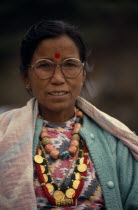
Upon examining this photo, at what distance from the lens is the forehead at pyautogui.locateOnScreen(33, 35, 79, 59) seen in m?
2.31

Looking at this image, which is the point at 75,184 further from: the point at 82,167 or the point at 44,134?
the point at 44,134

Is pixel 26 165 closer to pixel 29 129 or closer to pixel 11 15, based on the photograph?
pixel 29 129

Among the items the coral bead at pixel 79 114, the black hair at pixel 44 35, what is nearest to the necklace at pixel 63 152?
the coral bead at pixel 79 114

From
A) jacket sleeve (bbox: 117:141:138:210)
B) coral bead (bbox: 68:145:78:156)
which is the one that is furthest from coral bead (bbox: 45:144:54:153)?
jacket sleeve (bbox: 117:141:138:210)

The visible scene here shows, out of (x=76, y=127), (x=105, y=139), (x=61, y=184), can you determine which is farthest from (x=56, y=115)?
(x=61, y=184)

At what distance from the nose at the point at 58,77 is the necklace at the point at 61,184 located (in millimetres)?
503

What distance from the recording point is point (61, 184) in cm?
224

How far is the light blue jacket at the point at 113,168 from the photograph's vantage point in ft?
7.42

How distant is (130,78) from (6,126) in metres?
3.24

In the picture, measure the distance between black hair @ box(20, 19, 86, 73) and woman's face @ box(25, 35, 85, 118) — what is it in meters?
0.04

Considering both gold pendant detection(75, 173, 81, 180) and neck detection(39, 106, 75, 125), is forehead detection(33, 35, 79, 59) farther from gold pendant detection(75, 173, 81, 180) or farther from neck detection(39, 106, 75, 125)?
gold pendant detection(75, 173, 81, 180)

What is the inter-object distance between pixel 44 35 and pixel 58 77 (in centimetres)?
31

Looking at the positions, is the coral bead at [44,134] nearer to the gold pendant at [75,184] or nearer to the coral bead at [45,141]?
the coral bead at [45,141]

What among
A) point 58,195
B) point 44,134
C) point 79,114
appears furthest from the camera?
point 79,114
